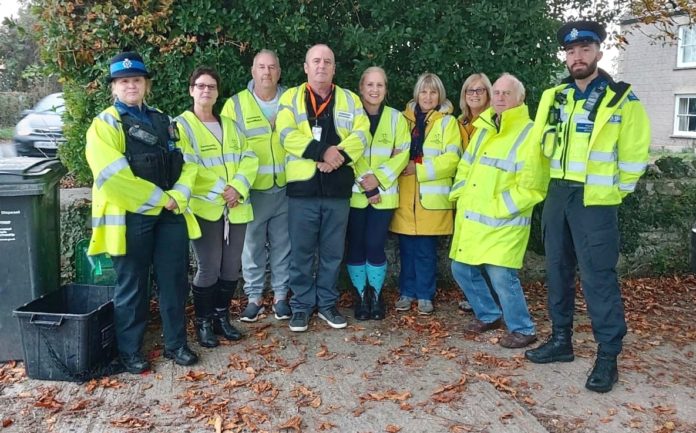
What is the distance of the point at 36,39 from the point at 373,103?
3.02 m

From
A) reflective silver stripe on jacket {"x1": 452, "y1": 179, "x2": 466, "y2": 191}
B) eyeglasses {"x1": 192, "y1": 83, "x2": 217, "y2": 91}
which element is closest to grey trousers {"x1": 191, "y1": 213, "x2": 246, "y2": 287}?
eyeglasses {"x1": 192, "y1": 83, "x2": 217, "y2": 91}

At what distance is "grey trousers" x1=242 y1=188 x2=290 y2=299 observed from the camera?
5.18 meters

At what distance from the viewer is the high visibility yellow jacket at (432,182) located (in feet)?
17.3

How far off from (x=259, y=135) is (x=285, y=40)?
110cm

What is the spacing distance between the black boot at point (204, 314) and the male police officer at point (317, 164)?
26.3 inches

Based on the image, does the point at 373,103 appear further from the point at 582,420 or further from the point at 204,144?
the point at 582,420

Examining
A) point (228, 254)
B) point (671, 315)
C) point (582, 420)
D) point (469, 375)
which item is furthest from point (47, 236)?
point (671, 315)

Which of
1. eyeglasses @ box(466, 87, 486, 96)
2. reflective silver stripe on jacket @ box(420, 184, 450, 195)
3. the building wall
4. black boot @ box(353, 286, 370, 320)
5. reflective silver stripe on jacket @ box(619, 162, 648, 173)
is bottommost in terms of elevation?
black boot @ box(353, 286, 370, 320)

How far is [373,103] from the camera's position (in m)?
5.21

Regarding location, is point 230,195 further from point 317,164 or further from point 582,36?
point 582,36

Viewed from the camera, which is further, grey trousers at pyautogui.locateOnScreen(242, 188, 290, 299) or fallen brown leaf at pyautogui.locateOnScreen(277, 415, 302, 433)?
grey trousers at pyautogui.locateOnScreen(242, 188, 290, 299)

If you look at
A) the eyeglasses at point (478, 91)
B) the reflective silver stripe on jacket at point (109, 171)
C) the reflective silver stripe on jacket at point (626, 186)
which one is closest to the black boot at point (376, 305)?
the eyeglasses at point (478, 91)

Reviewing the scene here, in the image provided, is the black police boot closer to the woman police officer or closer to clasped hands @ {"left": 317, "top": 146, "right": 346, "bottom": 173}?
the woman police officer

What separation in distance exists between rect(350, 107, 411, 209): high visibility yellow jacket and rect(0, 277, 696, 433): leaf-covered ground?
1.08 m
